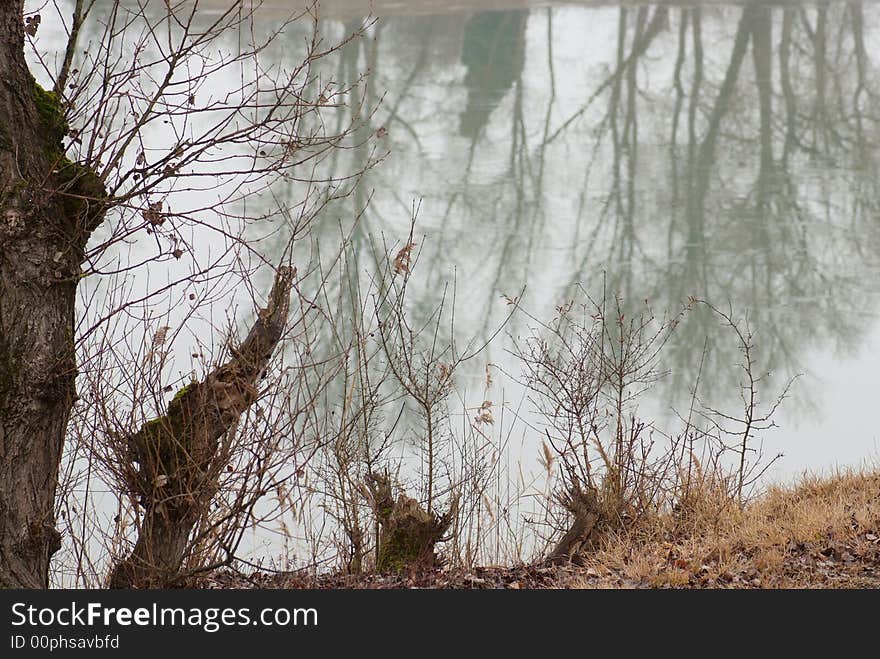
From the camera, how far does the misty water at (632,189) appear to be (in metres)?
9.94

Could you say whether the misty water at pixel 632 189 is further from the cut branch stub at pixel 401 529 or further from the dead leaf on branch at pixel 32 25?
the dead leaf on branch at pixel 32 25

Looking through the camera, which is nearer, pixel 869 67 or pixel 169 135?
pixel 169 135

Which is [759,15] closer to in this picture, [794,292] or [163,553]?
[794,292]

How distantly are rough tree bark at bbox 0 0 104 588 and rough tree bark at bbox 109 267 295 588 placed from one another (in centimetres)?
46

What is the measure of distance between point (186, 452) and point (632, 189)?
13.0 m

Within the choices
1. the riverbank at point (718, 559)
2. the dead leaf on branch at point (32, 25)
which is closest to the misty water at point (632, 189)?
the riverbank at point (718, 559)

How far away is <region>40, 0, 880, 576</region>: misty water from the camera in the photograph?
994 cm

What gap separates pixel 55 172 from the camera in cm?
436

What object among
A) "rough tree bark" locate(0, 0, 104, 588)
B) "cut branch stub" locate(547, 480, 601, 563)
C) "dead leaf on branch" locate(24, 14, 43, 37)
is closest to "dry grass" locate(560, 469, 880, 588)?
"cut branch stub" locate(547, 480, 601, 563)

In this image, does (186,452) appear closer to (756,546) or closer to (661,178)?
(756,546)

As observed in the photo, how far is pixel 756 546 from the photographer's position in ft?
18.2

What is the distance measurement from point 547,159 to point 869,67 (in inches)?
388

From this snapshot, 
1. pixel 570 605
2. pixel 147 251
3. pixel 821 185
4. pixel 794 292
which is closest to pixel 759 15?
pixel 821 185

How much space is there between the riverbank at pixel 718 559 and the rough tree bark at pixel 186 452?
315mm
